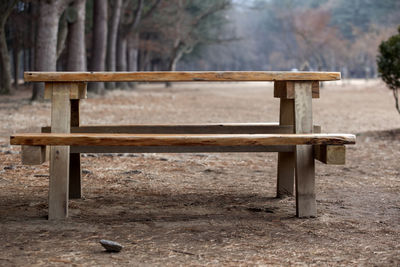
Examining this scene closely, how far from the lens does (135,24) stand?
30281 millimetres

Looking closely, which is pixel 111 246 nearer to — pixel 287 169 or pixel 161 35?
pixel 287 169

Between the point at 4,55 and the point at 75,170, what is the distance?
776 inches

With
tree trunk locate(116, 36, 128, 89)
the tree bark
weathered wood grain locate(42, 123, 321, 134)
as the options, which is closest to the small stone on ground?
weathered wood grain locate(42, 123, 321, 134)

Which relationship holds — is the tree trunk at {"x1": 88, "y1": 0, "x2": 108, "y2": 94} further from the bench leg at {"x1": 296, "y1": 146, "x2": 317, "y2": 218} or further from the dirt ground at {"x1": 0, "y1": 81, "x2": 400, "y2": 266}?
the bench leg at {"x1": 296, "y1": 146, "x2": 317, "y2": 218}

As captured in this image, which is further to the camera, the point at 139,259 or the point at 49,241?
the point at 49,241

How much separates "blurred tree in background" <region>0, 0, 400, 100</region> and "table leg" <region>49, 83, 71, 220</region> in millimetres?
12625

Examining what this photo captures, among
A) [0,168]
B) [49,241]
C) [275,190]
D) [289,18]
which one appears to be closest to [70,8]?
[0,168]

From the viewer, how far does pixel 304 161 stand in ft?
14.0

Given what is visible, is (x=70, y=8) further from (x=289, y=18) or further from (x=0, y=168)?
(x=289, y=18)

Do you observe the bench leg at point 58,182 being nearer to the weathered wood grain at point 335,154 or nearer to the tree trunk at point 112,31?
the weathered wood grain at point 335,154

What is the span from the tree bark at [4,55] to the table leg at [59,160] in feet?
56.8

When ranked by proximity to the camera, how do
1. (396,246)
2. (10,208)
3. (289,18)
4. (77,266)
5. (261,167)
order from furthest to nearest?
(289,18) < (261,167) < (10,208) < (396,246) < (77,266)

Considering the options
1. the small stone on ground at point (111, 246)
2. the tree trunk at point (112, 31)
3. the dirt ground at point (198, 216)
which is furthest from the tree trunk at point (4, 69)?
the small stone on ground at point (111, 246)

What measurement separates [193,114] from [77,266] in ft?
41.5
